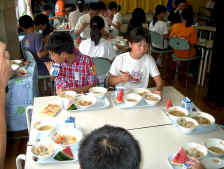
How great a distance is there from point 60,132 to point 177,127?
793 mm

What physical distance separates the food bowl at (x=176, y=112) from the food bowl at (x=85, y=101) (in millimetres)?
602

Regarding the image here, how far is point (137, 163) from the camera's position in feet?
2.43

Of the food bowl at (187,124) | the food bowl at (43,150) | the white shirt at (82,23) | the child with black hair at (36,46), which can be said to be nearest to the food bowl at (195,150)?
the food bowl at (187,124)

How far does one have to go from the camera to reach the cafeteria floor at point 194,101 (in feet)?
7.98

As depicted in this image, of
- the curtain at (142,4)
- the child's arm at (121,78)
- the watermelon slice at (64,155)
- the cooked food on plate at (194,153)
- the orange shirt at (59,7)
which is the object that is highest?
the curtain at (142,4)

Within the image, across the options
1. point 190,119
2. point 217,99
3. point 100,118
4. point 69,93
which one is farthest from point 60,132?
point 217,99

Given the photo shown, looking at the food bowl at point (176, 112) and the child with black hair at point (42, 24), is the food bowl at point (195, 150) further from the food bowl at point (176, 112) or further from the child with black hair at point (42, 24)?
the child with black hair at point (42, 24)

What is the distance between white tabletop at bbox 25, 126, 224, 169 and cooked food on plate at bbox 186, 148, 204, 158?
73 mm

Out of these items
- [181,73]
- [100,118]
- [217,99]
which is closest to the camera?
[100,118]

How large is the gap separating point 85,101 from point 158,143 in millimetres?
737

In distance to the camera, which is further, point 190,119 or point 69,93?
point 69,93

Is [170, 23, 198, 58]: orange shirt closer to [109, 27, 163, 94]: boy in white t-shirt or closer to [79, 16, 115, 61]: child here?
[79, 16, 115, 61]: child

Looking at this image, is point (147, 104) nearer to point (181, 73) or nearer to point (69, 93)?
point (69, 93)

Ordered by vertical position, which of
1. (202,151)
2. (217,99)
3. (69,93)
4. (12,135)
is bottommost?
(12,135)
